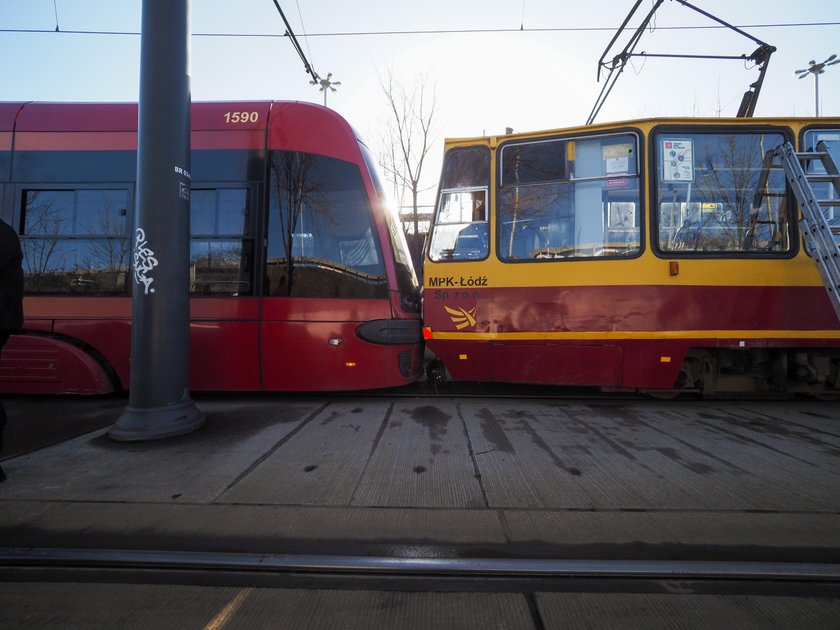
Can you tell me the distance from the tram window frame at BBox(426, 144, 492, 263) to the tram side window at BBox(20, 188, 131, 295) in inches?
132

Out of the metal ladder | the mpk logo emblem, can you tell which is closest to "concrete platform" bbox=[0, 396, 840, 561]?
the mpk logo emblem

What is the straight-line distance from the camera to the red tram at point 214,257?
397 cm

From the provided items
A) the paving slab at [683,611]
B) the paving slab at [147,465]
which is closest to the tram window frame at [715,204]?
the paving slab at [683,611]

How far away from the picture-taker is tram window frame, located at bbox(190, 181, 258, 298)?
400cm

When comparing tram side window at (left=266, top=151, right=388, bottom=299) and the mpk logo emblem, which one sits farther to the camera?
the mpk logo emblem

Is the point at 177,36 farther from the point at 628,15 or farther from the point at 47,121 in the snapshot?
the point at 628,15

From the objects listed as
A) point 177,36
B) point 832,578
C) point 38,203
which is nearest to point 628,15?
point 177,36

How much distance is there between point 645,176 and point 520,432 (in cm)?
300

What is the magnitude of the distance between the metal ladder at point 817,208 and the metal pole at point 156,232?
5841 mm

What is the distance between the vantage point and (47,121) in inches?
159

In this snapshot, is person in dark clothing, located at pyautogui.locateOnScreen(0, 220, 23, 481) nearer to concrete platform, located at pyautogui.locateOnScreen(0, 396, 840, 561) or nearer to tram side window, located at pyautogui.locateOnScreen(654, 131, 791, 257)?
concrete platform, located at pyautogui.locateOnScreen(0, 396, 840, 561)

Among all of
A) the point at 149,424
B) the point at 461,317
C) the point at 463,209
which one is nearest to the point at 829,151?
the point at 463,209

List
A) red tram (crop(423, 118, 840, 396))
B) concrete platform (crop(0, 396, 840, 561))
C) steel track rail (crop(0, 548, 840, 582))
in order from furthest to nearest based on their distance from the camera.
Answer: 1. red tram (crop(423, 118, 840, 396))
2. concrete platform (crop(0, 396, 840, 561))
3. steel track rail (crop(0, 548, 840, 582))

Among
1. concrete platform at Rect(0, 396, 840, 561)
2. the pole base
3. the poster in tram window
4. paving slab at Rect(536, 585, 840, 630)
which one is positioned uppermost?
the poster in tram window
